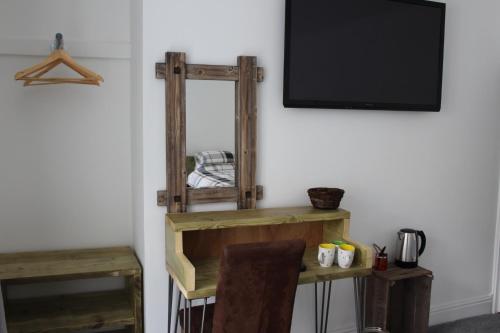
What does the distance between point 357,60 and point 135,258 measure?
5.26 ft

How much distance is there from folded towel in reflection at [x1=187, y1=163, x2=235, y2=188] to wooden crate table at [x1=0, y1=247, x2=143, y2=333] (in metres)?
0.51

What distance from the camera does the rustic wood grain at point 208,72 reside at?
6.91 feet

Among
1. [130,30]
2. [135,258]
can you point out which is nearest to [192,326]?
[135,258]

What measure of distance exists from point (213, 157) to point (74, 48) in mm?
964

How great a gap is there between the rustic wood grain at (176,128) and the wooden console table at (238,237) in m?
0.11

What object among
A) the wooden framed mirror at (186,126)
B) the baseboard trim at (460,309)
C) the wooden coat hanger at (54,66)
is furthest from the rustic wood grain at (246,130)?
the baseboard trim at (460,309)

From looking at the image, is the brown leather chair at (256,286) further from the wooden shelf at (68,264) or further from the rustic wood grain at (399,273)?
the rustic wood grain at (399,273)

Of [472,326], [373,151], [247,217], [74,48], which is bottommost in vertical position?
[472,326]

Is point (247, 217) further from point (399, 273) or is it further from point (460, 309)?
point (460, 309)

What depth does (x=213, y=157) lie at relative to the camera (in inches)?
88.0

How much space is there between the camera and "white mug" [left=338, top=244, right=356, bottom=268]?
212cm

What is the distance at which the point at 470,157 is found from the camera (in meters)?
2.97

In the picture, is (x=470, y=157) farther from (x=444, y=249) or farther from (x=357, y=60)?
(x=357, y=60)

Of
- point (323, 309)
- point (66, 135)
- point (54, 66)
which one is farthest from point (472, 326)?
point (54, 66)
